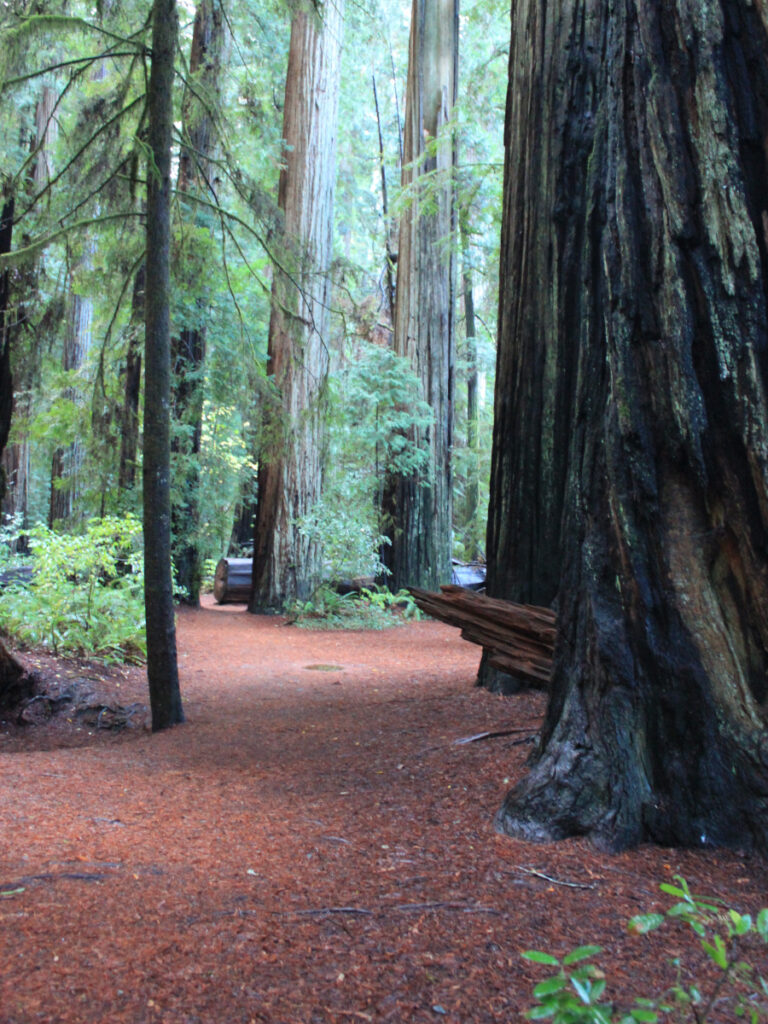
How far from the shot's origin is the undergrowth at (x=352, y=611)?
11758 millimetres

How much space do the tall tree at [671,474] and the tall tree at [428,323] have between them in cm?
998

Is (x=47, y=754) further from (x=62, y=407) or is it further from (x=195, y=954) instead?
(x=62, y=407)

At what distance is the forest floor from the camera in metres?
1.92

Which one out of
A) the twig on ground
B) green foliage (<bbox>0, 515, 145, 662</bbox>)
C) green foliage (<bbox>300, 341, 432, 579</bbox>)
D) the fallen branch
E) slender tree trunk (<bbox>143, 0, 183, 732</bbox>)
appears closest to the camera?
the twig on ground

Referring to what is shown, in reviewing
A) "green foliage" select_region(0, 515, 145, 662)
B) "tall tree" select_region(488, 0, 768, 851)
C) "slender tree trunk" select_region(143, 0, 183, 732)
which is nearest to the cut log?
"green foliage" select_region(0, 515, 145, 662)

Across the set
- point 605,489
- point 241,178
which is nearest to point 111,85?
point 241,178

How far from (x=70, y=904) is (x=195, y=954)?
56 centimetres

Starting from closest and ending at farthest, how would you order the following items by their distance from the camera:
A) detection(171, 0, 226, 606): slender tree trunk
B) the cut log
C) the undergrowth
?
the undergrowth → detection(171, 0, 226, 606): slender tree trunk → the cut log

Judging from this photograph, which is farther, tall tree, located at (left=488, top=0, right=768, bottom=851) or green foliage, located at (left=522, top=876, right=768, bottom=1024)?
tall tree, located at (left=488, top=0, right=768, bottom=851)

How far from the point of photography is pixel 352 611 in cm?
1214

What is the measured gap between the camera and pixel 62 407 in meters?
8.72

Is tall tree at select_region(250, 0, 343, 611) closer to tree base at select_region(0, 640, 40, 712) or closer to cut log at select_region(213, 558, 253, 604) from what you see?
cut log at select_region(213, 558, 253, 604)

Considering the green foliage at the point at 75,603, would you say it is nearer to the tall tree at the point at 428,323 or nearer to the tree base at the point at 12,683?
the tree base at the point at 12,683

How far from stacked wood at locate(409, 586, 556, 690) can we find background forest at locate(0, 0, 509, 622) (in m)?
2.72
